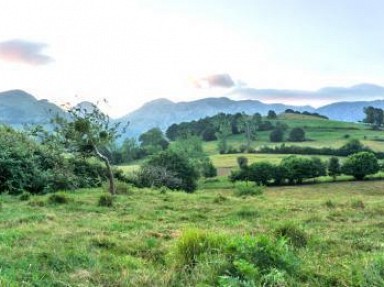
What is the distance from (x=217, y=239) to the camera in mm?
7918

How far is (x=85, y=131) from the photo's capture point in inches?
1028

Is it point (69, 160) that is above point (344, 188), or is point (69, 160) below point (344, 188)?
above

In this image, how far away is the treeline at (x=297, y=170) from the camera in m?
83.2

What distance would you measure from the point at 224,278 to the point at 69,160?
3737 centimetres

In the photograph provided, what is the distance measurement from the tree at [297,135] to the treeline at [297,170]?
211 feet

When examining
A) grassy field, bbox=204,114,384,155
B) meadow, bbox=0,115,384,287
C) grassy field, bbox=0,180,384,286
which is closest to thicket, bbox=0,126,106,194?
grassy field, bbox=0,180,384,286

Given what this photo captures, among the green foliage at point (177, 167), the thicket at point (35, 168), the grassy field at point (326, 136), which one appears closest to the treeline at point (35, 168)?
the thicket at point (35, 168)

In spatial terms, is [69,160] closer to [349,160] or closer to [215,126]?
[349,160]

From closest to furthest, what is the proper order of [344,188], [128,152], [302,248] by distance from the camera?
1. [302,248]
2. [344,188]
3. [128,152]

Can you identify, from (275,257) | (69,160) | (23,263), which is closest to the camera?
(275,257)

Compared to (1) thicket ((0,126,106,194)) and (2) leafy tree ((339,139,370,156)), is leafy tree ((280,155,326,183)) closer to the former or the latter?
(2) leafy tree ((339,139,370,156))

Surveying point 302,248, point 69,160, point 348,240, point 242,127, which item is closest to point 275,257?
point 302,248

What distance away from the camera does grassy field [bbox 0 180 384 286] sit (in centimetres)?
705

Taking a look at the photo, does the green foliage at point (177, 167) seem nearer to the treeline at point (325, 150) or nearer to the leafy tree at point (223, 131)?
the treeline at point (325, 150)
